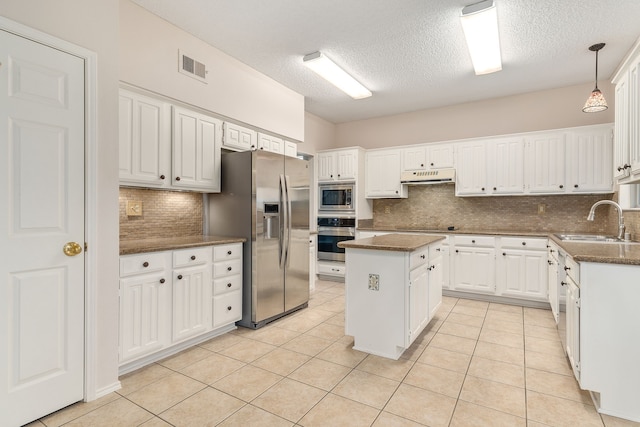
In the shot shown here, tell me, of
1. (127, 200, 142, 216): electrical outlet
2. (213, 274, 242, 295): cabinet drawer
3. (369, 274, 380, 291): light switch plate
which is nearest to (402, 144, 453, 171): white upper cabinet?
Result: (369, 274, 380, 291): light switch plate

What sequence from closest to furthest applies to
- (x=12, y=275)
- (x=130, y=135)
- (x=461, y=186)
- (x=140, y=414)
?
(x=12, y=275) → (x=140, y=414) → (x=130, y=135) → (x=461, y=186)

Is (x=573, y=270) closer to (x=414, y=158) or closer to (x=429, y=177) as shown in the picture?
(x=429, y=177)

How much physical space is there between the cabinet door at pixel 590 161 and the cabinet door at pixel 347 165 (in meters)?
2.91

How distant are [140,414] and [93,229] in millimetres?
1165

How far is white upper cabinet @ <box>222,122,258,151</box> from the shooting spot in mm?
3623

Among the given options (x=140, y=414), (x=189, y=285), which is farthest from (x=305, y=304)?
(x=140, y=414)

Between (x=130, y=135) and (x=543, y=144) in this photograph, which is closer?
(x=130, y=135)

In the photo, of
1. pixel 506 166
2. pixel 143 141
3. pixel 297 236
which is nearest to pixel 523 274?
pixel 506 166

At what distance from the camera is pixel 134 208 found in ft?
9.93

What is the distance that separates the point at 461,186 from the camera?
4867 mm

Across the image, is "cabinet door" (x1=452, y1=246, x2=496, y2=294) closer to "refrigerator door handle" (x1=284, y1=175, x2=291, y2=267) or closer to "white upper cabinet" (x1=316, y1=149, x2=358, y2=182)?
"white upper cabinet" (x1=316, y1=149, x2=358, y2=182)

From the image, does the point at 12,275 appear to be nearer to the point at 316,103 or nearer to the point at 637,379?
the point at 637,379

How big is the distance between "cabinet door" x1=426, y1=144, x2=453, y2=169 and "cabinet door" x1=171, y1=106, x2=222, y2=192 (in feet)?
10.5

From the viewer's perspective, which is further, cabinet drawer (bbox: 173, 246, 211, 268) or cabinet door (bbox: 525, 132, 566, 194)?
cabinet door (bbox: 525, 132, 566, 194)
